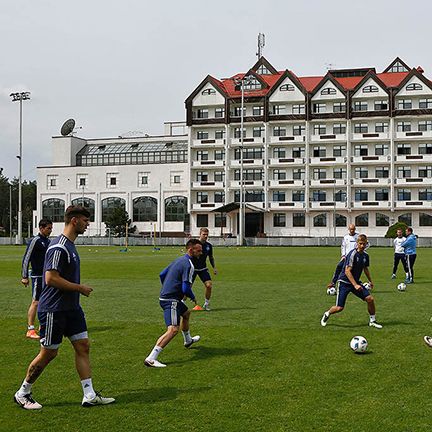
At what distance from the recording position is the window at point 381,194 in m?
84.5

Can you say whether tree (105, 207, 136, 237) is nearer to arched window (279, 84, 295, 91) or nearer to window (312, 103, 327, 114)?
arched window (279, 84, 295, 91)

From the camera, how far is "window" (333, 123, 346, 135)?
85.6 metres

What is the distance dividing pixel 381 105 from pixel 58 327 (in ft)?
272

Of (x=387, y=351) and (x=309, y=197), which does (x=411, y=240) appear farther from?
(x=309, y=197)

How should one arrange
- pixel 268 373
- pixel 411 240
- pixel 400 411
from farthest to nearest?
pixel 411 240
pixel 268 373
pixel 400 411

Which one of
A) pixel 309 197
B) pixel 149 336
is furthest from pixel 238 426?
pixel 309 197

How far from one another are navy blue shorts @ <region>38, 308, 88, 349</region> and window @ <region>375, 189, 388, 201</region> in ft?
266

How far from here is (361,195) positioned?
3366 inches

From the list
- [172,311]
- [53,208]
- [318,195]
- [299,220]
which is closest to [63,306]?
[172,311]

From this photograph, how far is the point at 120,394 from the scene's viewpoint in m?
8.07

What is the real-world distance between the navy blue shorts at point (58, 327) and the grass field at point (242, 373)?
0.86 metres

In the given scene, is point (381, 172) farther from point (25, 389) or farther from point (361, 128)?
point (25, 389)

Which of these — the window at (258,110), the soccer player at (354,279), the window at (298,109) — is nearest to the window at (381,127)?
the window at (298,109)

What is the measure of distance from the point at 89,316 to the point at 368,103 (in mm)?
76336
